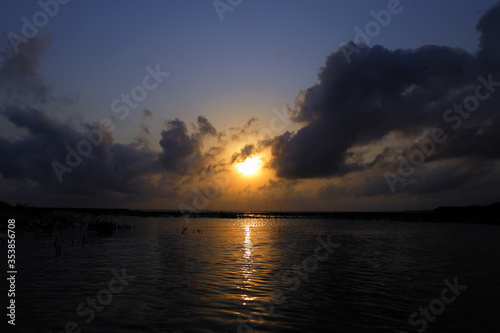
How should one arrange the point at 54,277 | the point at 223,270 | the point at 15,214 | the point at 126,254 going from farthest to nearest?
1. the point at 15,214
2. the point at 126,254
3. the point at 223,270
4. the point at 54,277

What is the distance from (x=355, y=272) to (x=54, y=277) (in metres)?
19.0

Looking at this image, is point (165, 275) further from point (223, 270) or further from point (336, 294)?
point (336, 294)

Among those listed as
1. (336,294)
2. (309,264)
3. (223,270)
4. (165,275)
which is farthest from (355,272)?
(165,275)

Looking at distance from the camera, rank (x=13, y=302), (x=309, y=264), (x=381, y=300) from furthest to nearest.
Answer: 1. (x=309, y=264)
2. (x=381, y=300)
3. (x=13, y=302)

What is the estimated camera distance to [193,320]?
482 inches

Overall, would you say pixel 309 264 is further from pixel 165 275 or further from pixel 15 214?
pixel 15 214

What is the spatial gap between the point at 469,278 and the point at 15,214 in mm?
63026

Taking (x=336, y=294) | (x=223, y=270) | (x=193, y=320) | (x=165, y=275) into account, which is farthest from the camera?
(x=223, y=270)

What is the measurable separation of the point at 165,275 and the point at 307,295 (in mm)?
9222

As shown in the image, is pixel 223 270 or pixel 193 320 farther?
pixel 223 270

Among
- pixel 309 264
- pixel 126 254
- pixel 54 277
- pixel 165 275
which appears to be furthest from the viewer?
pixel 126 254

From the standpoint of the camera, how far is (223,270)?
2242 centimetres

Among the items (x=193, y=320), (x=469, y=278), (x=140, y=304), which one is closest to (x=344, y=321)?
(x=193, y=320)

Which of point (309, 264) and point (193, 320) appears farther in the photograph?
point (309, 264)
